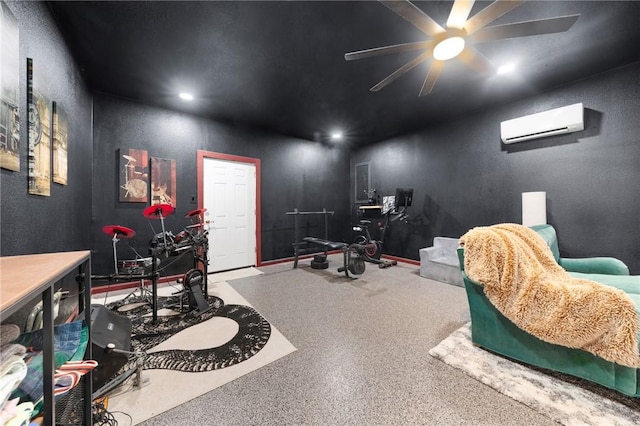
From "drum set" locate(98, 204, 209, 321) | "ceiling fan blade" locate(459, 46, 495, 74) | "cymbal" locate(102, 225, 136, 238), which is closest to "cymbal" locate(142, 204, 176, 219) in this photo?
"drum set" locate(98, 204, 209, 321)

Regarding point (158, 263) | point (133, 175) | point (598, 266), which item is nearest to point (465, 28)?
point (598, 266)

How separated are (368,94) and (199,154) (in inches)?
117

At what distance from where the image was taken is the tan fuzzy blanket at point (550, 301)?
1.25 m

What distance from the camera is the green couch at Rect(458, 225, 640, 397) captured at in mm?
1300

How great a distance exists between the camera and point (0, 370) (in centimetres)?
59

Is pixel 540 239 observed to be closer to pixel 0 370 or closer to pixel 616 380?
pixel 616 380

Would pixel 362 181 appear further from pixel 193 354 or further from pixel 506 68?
pixel 193 354

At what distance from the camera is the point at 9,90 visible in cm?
124

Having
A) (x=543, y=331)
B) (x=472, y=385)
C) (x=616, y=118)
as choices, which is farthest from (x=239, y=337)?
(x=616, y=118)

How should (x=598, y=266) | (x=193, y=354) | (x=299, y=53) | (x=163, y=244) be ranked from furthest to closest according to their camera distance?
(x=163, y=244), (x=299, y=53), (x=598, y=266), (x=193, y=354)

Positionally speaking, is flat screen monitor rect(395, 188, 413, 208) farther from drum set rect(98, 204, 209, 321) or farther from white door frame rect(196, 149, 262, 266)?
drum set rect(98, 204, 209, 321)

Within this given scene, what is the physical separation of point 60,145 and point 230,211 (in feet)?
8.12

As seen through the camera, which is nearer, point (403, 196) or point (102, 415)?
point (102, 415)

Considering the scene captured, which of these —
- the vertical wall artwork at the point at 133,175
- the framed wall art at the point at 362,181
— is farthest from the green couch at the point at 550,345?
the vertical wall artwork at the point at 133,175
